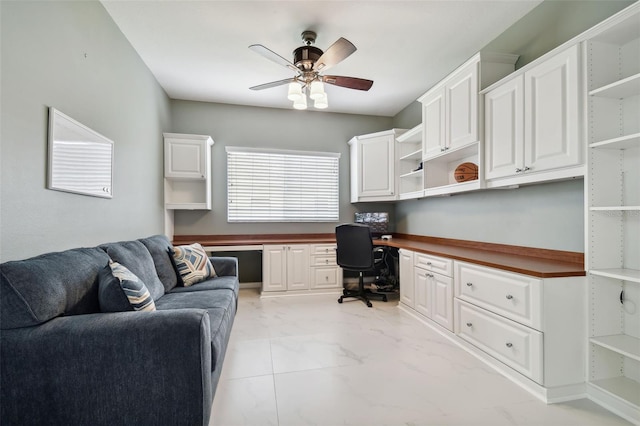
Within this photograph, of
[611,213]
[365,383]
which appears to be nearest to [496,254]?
[611,213]

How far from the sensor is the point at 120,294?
142 centimetres

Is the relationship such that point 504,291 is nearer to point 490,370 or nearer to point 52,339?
point 490,370

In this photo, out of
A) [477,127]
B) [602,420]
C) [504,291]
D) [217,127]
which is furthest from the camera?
[217,127]

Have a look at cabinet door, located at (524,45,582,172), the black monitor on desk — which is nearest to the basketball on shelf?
cabinet door, located at (524,45,582,172)

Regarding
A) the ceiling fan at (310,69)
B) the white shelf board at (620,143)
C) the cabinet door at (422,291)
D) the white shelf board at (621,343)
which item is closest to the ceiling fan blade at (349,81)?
the ceiling fan at (310,69)

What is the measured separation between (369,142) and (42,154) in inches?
143

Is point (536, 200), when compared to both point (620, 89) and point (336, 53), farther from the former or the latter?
point (336, 53)

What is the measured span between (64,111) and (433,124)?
123 inches

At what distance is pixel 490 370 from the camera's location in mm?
2055

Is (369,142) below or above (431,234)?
above

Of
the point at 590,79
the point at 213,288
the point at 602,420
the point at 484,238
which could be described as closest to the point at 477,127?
the point at 590,79

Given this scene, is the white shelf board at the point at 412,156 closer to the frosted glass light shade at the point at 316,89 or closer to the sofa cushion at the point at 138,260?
the frosted glass light shade at the point at 316,89

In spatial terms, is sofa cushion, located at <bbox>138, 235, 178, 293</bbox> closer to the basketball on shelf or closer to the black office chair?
the black office chair

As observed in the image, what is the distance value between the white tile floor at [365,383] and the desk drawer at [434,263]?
587 millimetres
